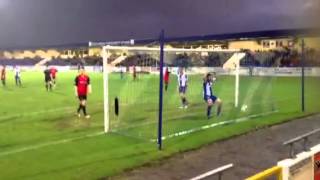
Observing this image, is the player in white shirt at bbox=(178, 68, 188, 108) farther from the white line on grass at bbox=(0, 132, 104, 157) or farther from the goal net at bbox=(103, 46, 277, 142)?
the white line on grass at bbox=(0, 132, 104, 157)

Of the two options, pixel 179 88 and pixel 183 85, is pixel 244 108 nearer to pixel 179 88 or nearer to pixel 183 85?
pixel 183 85

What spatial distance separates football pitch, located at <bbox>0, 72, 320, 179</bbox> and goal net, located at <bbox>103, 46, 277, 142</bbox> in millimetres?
28

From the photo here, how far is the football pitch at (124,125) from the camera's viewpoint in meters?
7.00

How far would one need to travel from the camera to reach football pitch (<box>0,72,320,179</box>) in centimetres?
700

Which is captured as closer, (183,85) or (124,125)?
(124,125)

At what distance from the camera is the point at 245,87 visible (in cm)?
1538

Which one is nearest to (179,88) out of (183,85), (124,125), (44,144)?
(183,85)

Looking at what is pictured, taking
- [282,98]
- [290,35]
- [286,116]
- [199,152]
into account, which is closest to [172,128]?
[199,152]

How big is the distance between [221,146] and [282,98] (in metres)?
9.16

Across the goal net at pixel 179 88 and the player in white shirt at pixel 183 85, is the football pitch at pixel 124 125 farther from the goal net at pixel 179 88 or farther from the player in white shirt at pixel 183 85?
the player in white shirt at pixel 183 85

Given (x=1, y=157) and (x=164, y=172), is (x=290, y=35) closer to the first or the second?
(x=164, y=172)

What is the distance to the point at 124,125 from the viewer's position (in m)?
10.3

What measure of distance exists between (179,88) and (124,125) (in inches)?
155

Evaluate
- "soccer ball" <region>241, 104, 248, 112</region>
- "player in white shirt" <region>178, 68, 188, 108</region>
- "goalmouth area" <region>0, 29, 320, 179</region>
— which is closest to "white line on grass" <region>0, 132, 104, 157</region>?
"goalmouth area" <region>0, 29, 320, 179</region>
